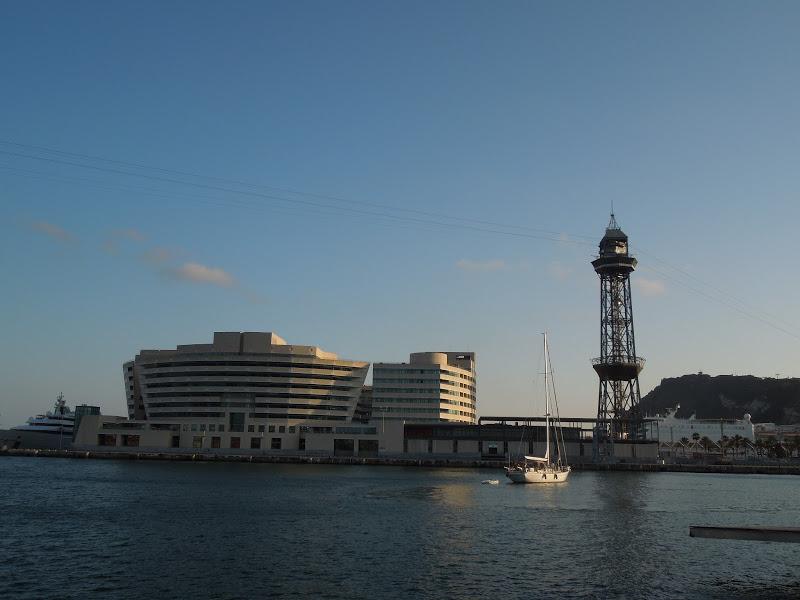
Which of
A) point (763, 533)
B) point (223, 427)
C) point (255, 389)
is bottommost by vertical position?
point (763, 533)

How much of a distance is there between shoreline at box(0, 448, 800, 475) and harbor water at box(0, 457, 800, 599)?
81245mm

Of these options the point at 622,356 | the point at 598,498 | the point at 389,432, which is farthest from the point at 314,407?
the point at 598,498

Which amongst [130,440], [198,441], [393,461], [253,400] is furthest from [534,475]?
[130,440]

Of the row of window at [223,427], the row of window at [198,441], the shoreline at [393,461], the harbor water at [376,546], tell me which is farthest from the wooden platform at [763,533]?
the row of window at [223,427]

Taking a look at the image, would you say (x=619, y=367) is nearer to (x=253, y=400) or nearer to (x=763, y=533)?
(x=253, y=400)

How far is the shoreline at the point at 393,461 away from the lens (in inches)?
6777

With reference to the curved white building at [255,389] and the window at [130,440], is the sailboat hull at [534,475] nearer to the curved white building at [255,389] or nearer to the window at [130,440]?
the curved white building at [255,389]

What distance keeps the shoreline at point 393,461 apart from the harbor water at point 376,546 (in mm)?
81245

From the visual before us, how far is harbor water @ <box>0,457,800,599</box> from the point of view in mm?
37969

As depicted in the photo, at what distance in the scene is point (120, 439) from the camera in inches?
7830

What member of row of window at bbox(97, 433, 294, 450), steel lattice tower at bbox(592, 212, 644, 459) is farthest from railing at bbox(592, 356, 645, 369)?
row of window at bbox(97, 433, 294, 450)

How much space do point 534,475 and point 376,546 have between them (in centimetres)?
6755

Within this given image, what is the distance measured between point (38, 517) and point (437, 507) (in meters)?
38.6

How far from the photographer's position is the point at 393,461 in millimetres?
179125
